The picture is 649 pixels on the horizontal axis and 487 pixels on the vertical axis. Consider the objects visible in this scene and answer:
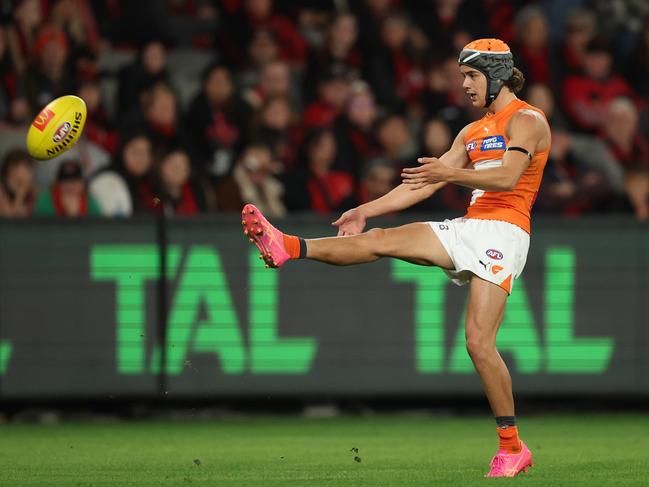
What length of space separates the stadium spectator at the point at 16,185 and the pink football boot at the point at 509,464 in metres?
5.90

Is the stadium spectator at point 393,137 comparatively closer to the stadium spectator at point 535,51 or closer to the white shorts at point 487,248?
the stadium spectator at point 535,51

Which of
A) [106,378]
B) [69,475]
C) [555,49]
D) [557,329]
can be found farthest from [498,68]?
[555,49]

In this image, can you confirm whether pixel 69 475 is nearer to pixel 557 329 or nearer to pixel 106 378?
pixel 106 378

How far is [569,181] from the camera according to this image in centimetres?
1409

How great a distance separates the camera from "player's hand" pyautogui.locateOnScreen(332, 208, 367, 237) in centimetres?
887

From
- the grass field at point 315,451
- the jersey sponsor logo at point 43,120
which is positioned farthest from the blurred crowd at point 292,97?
the jersey sponsor logo at point 43,120

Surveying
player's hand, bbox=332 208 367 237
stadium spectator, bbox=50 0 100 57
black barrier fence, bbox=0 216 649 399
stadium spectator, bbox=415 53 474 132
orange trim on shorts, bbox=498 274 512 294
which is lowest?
black barrier fence, bbox=0 216 649 399

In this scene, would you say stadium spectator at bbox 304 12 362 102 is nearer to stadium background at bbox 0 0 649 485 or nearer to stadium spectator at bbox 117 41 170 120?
stadium background at bbox 0 0 649 485

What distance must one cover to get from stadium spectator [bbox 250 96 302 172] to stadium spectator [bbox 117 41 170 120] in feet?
3.46

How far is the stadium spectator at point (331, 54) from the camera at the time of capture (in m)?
15.4

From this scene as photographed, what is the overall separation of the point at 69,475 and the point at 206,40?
337 inches

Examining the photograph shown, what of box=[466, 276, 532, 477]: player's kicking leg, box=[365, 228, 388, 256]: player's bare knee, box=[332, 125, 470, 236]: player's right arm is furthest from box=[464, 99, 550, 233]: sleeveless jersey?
box=[365, 228, 388, 256]: player's bare knee

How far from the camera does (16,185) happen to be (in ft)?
41.6

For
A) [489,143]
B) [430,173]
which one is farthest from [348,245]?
[489,143]
